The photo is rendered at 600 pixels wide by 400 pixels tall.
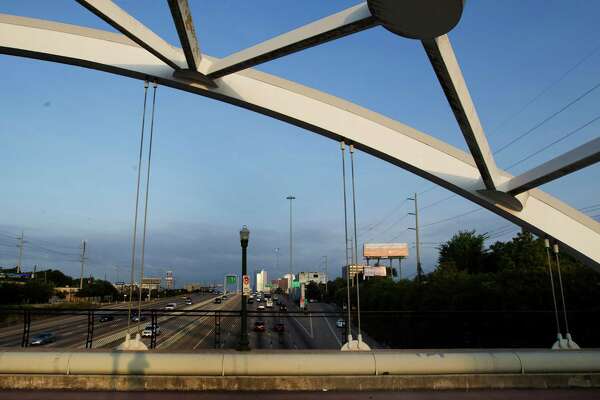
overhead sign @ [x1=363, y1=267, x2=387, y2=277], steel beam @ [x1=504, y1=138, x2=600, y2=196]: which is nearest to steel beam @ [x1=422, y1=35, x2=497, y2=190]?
steel beam @ [x1=504, y1=138, x2=600, y2=196]

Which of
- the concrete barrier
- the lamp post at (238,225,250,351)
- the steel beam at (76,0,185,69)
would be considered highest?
the steel beam at (76,0,185,69)

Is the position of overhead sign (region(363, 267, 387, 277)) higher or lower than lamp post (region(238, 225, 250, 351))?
higher

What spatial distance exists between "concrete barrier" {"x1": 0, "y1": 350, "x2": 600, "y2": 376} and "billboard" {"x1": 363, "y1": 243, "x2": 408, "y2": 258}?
8088 cm

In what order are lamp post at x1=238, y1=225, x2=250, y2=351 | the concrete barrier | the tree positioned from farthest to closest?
1. the tree
2. lamp post at x1=238, y1=225, x2=250, y2=351
3. the concrete barrier

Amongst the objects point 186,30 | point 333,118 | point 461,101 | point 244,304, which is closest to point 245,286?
point 244,304

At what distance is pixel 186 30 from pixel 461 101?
196 inches

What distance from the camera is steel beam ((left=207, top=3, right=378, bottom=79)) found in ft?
22.9

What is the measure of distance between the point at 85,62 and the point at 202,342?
974 inches

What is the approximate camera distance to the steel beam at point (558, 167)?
835 centimetres

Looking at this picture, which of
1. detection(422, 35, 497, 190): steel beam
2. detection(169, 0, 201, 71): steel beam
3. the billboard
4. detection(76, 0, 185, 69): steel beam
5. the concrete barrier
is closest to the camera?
detection(169, 0, 201, 71): steel beam

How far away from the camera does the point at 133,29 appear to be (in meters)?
7.67

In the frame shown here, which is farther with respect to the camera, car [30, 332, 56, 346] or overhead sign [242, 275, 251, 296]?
car [30, 332, 56, 346]

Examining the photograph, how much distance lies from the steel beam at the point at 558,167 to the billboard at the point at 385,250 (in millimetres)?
79566

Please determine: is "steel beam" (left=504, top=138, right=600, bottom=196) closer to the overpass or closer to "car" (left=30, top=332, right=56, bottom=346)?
the overpass
